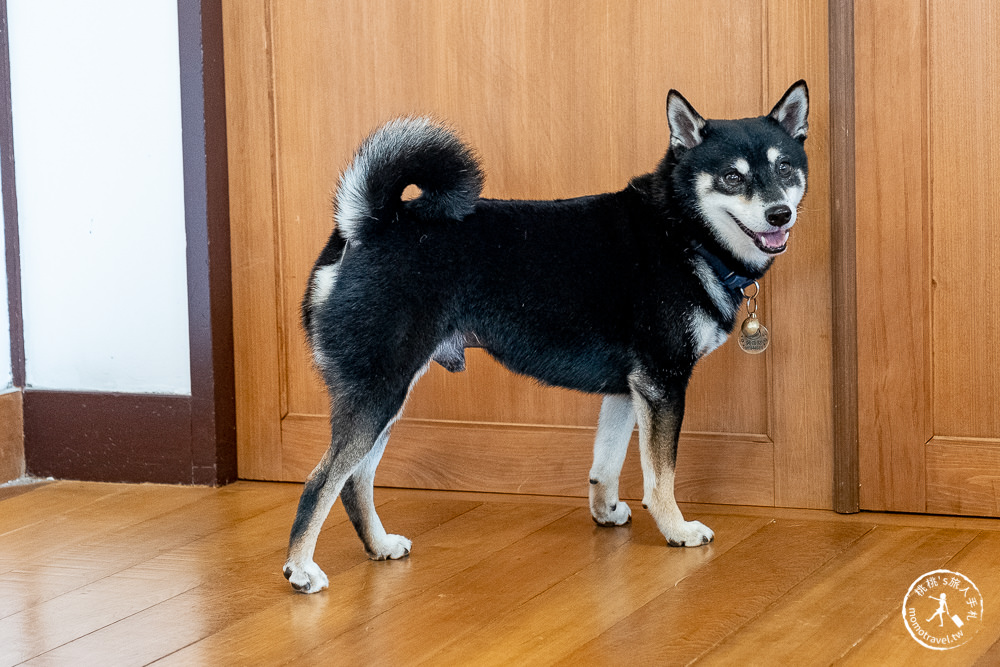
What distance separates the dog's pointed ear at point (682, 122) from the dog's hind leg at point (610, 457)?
0.55 metres

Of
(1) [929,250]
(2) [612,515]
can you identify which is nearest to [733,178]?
(1) [929,250]

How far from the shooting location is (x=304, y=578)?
187cm

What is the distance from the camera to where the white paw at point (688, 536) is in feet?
6.84

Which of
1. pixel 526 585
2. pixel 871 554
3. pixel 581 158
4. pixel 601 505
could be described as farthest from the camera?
pixel 581 158

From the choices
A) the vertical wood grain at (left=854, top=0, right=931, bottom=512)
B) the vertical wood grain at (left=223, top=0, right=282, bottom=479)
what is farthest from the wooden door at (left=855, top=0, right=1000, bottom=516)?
the vertical wood grain at (left=223, top=0, right=282, bottom=479)

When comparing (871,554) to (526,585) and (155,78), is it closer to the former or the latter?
(526,585)

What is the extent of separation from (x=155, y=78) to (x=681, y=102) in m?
1.35

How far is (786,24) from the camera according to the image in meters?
2.26

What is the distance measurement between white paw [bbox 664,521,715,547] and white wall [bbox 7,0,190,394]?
130 cm

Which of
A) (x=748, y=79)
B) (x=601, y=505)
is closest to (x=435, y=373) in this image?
(x=601, y=505)

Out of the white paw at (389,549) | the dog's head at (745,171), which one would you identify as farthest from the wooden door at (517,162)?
the white paw at (389,549)

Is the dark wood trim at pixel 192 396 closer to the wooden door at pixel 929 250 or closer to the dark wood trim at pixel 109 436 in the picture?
the dark wood trim at pixel 109 436

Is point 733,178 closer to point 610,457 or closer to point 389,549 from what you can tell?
point 610,457

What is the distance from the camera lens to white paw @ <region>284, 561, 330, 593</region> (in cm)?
187
